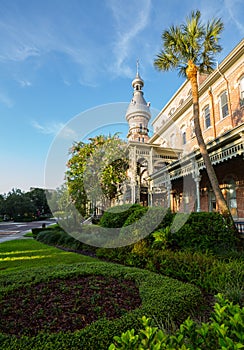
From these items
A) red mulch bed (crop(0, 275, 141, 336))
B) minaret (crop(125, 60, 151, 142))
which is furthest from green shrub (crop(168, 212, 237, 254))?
minaret (crop(125, 60, 151, 142))

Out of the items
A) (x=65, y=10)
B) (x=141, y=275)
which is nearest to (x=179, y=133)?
(x=65, y=10)

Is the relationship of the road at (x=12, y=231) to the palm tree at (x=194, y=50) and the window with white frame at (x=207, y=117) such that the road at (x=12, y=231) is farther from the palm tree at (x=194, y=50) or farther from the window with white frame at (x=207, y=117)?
the window with white frame at (x=207, y=117)

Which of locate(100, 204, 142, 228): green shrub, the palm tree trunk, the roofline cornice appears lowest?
locate(100, 204, 142, 228): green shrub

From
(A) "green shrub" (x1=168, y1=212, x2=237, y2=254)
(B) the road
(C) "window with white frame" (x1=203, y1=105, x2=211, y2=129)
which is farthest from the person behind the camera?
(B) the road

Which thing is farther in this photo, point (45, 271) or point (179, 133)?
point (179, 133)

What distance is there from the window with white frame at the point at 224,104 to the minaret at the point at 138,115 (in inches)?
683

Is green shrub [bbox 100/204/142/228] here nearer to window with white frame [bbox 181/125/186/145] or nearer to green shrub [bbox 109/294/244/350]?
green shrub [bbox 109/294/244/350]

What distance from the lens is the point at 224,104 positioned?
51.5 feet

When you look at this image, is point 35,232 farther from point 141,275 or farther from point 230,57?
point 230,57

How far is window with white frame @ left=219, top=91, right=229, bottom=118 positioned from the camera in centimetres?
1543

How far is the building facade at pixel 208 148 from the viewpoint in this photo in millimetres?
12519

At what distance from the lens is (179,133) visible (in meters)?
22.2

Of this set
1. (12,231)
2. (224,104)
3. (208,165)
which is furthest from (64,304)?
(12,231)

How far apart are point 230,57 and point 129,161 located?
412 inches
